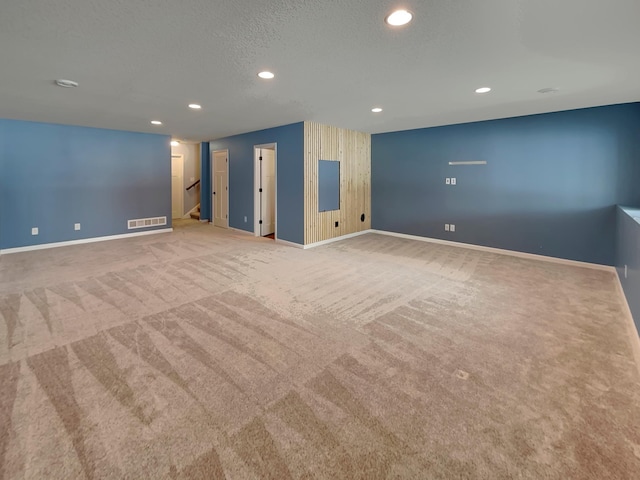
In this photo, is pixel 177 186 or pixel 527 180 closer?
pixel 527 180

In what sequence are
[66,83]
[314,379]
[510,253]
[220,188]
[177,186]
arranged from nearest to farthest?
[314,379], [66,83], [510,253], [220,188], [177,186]

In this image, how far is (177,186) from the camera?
9.85 metres

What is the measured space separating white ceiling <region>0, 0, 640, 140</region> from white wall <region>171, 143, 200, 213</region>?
5151 mm

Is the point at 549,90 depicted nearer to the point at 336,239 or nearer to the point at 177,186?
the point at 336,239

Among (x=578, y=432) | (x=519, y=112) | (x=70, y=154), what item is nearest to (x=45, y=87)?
Answer: (x=70, y=154)

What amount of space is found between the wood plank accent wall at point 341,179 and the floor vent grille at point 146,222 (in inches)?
154

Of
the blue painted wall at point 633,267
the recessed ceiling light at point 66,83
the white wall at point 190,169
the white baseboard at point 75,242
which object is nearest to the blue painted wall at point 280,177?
the white baseboard at point 75,242

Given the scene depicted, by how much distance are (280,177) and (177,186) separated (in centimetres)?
513

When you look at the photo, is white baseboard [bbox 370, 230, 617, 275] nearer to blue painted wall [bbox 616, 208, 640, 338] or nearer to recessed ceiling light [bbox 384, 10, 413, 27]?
blue painted wall [bbox 616, 208, 640, 338]

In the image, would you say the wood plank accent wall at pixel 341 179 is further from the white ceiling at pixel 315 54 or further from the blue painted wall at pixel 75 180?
the blue painted wall at pixel 75 180

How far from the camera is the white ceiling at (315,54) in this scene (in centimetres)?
205

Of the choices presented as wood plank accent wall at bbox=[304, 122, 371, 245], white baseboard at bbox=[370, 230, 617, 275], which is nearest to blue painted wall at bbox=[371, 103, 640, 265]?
white baseboard at bbox=[370, 230, 617, 275]

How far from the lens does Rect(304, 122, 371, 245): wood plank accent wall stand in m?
5.95

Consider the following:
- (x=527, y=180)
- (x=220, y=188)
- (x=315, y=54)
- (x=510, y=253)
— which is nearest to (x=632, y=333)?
(x=510, y=253)
